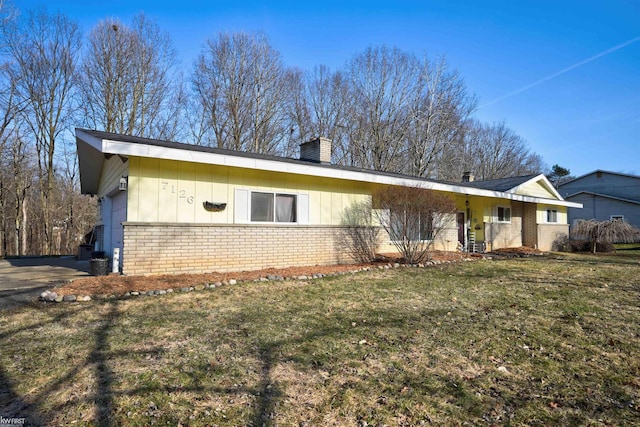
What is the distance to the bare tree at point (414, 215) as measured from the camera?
32.2 feet

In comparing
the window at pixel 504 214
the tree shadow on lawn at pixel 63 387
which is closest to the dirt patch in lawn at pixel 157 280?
the tree shadow on lawn at pixel 63 387

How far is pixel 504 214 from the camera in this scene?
17.3m

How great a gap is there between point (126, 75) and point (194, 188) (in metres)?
16.1

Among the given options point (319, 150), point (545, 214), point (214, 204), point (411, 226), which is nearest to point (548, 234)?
point (545, 214)

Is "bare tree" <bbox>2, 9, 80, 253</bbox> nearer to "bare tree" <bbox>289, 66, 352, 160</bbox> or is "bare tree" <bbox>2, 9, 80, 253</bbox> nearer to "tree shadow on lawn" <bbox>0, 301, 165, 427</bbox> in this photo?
"bare tree" <bbox>289, 66, 352, 160</bbox>

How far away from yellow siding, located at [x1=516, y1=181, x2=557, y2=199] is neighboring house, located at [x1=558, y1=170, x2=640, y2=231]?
750 cm

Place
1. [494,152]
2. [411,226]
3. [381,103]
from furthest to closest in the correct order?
[494,152], [381,103], [411,226]

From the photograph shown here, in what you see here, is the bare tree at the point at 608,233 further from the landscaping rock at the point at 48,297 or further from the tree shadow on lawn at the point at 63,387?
the landscaping rock at the point at 48,297

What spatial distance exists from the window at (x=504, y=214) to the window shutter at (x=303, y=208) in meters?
11.8

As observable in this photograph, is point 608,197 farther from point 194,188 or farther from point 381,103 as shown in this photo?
point 194,188

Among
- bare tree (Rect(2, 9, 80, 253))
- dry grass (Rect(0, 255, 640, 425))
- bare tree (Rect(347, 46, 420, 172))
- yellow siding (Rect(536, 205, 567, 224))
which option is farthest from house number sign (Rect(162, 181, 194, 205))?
bare tree (Rect(347, 46, 420, 172))

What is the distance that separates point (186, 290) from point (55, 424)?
407 cm

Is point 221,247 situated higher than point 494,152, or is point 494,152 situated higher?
point 494,152

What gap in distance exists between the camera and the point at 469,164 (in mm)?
34000
